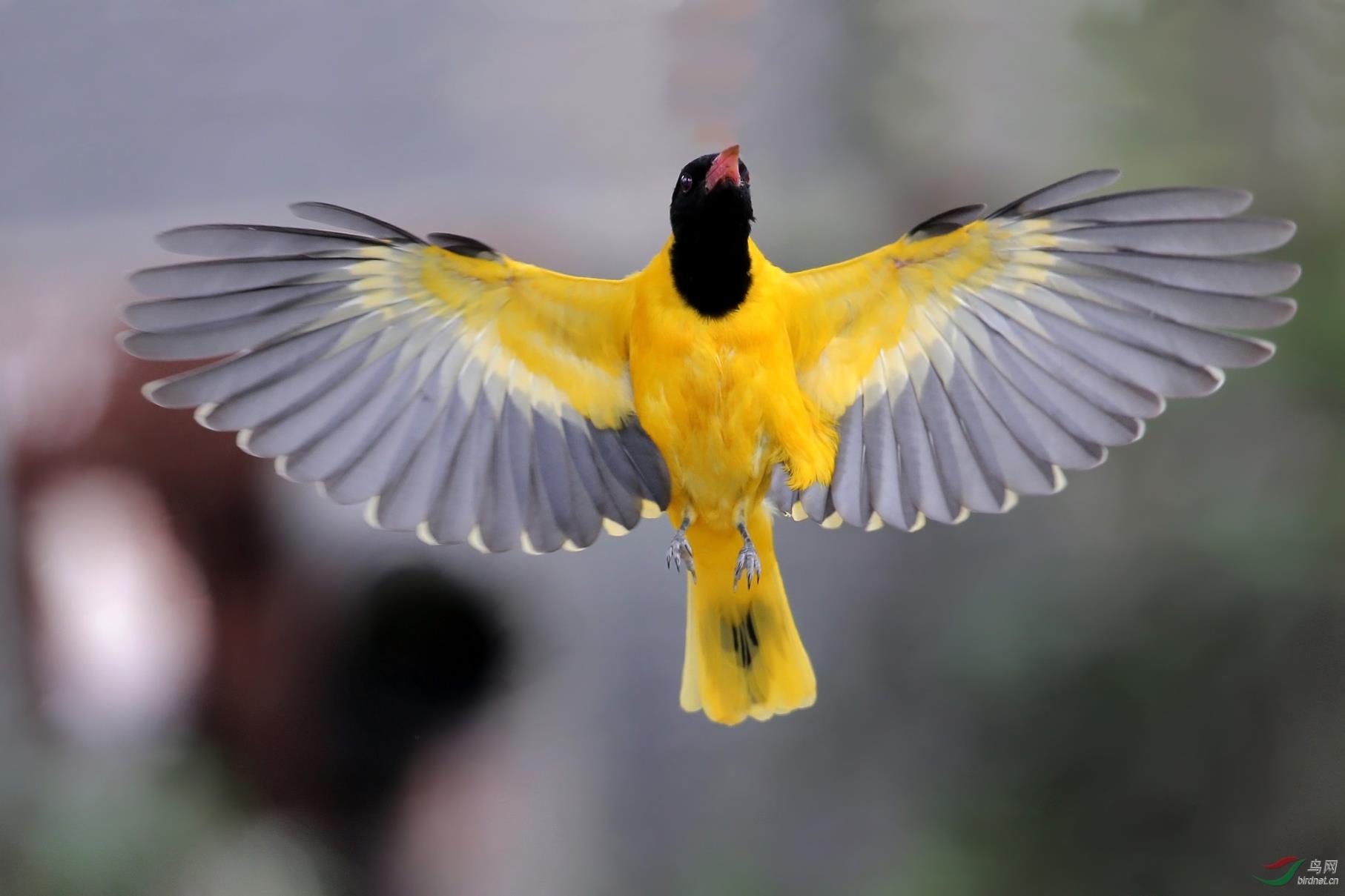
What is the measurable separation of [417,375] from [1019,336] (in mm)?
554

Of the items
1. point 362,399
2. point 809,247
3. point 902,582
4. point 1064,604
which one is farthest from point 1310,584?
point 362,399

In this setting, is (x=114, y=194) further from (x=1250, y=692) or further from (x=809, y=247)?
(x=1250, y=692)

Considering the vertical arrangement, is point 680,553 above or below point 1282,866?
above

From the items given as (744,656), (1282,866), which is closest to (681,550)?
(744,656)

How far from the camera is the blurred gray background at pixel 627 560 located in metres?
1.28

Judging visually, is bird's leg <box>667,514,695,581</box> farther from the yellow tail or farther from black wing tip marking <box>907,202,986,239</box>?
black wing tip marking <box>907,202,986,239</box>

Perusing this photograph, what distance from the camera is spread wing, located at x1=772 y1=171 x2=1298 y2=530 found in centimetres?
84

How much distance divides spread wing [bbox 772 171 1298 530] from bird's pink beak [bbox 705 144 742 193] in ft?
0.50

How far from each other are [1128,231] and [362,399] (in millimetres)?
678

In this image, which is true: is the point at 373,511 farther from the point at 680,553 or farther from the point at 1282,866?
the point at 1282,866

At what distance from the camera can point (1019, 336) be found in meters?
0.95

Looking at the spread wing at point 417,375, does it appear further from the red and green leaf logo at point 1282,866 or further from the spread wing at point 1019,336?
the red and green leaf logo at point 1282,866

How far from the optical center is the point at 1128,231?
866 mm

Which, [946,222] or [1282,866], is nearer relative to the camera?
[946,222]
